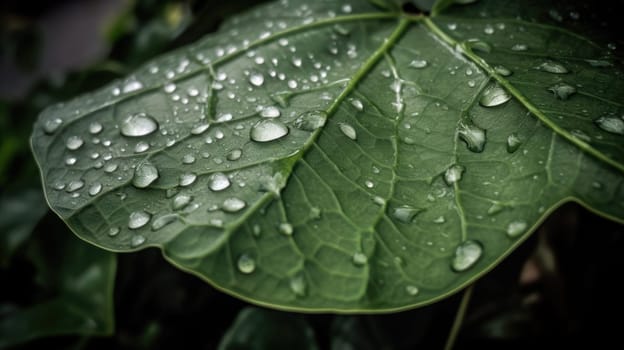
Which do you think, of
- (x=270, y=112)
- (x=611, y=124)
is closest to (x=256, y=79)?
(x=270, y=112)

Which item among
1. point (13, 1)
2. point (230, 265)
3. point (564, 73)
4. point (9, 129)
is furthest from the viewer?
point (13, 1)

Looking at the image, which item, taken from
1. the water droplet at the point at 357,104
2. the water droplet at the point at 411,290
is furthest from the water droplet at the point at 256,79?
the water droplet at the point at 411,290

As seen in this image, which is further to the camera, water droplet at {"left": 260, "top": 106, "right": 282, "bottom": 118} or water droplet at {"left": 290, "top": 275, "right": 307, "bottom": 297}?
water droplet at {"left": 260, "top": 106, "right": 282, "bottom": 118}

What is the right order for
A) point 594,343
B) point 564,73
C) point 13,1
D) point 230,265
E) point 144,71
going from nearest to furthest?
1. point 230,265
2. point 564,73
3. point 144,71
4. point 594,343
5. point 13,1

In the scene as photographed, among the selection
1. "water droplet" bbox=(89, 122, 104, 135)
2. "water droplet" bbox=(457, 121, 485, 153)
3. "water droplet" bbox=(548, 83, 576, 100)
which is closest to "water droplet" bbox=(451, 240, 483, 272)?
"water droplet" bbox=(457, 121, 485, 153)

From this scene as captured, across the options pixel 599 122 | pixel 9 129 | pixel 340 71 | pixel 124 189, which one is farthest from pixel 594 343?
pixel 9 129

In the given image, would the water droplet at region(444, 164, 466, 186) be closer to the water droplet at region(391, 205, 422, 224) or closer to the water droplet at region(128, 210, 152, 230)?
the water droplet at region(391, 205, 422, 224)

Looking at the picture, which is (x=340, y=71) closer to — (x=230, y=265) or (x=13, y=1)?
(x=230, y=265)
